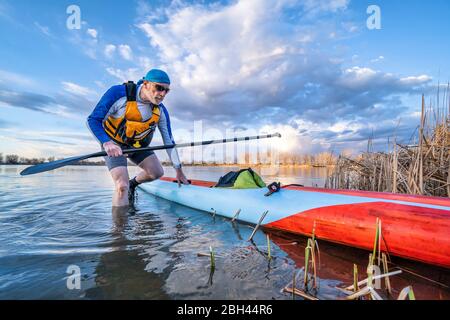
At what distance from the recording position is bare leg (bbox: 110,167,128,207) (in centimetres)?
391

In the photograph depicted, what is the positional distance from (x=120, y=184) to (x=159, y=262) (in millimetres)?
2271

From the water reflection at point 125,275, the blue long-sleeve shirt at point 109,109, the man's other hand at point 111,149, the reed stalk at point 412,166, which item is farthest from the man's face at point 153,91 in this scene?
the reed stalk at point 412,166

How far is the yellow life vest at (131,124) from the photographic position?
3787 millimetres

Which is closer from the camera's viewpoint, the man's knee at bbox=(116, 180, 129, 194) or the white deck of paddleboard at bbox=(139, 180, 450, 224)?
the white deck of paddleboard at bbox=(139, 180, 450, 224)

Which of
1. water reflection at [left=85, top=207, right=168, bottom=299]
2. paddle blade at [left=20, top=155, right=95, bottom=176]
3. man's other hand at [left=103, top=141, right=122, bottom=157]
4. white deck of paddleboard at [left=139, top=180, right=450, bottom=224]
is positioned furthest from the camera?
paddle blade at [left=20, top=155, right=95, bottom=176]

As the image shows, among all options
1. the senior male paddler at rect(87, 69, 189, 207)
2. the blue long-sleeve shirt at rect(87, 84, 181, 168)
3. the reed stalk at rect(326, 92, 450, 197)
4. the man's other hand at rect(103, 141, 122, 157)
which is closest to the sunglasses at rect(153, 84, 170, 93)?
the senior male paddler at rect(87, 69, 189, 207)

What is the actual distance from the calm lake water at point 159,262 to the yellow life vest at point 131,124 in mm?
1381

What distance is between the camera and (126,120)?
152 inches

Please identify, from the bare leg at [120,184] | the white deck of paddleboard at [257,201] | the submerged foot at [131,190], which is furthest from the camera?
the submerged foot at [131,190]

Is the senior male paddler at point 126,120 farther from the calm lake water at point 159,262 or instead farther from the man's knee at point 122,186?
the calm lake water at point 159,262

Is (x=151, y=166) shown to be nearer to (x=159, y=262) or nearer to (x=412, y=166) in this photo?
(x=159, y=262)

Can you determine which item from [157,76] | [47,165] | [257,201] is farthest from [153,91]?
[257,201]

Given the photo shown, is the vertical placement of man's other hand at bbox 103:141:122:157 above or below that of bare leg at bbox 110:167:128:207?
above

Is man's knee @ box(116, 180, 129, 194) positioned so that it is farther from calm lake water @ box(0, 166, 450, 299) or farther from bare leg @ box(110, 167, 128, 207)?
calm lake water @ box(0, 166, 450, 299)
